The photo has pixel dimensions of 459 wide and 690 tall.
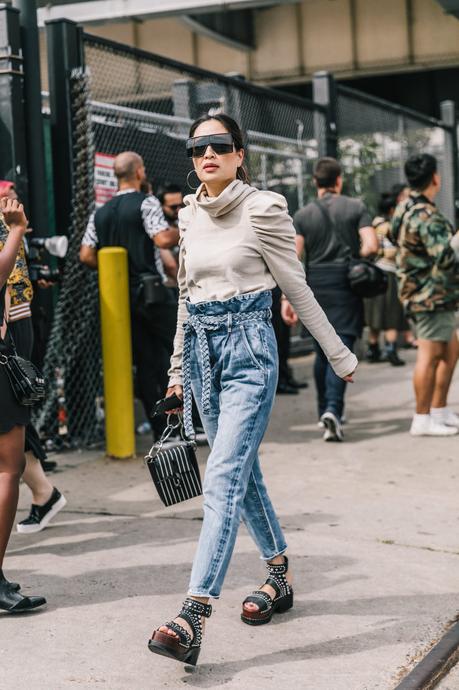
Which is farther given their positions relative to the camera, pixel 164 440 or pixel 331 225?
pixel 331 225

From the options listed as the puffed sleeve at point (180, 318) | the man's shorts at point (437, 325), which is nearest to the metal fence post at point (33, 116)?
the man's shorts at point (437, 325)

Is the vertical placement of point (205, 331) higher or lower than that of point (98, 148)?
lower

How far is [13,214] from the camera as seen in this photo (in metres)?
4.38

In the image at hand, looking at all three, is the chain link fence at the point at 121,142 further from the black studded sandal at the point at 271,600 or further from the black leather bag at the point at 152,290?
the black studded sandal at the point at 271,600

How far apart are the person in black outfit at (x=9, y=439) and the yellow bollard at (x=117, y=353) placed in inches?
118

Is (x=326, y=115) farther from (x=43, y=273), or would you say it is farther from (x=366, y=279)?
(x=43, y=273)

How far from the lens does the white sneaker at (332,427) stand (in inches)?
315

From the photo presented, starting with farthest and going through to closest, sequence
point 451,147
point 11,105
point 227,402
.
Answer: point 451,147, point 11,105, point 227,402

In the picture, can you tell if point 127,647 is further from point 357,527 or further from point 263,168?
point 263,168

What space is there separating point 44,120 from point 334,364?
4.42 m

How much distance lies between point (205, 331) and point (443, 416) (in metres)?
4.51

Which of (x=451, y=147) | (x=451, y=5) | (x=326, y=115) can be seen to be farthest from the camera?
(x=451, y=147)

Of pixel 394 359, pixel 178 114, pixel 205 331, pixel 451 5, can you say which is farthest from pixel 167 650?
pixel 394 359

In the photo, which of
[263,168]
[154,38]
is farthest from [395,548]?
[154,38]
